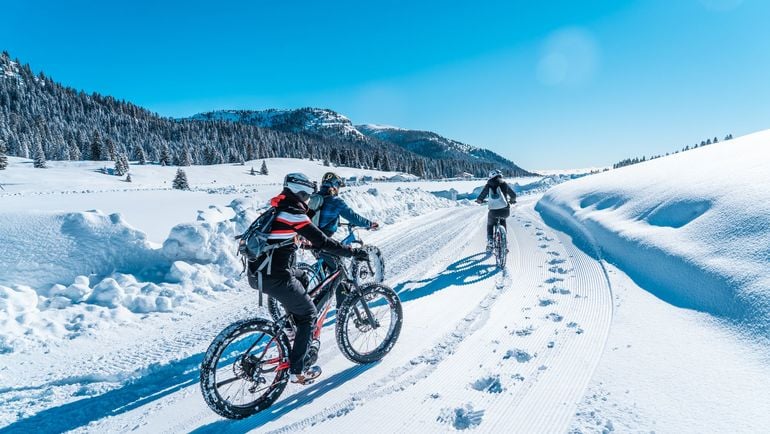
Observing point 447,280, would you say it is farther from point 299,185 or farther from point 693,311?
point 299,185

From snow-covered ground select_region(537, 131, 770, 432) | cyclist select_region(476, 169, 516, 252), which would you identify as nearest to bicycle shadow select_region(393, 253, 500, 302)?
cyclist select_region(476, 169, 516, 252)

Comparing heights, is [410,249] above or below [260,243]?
below

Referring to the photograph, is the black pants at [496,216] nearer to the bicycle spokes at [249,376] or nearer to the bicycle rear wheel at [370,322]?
the bicycle rear wheel at [370,322]

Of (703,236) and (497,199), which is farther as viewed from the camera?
(497,199)

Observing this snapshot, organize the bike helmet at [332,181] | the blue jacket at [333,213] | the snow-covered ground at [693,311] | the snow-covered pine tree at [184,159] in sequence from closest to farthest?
the snow-covered ground at [693,311]
the blue jacket at [333,213]
the bike helmet at [332,181]
the snow-covered pine tree at [184,159]

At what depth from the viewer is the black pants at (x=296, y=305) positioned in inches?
138

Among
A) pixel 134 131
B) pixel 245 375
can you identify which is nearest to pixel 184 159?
pixel 134 131

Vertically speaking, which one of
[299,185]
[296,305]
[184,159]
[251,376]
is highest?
[184,159]

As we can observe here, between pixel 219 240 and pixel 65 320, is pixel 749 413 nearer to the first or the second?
pixel 65 320

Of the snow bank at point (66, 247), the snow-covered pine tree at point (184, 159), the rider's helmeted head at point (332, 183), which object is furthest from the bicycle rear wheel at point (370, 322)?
the snow-covered pine tree at point (184, 159)

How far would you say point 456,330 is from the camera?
5090 millimetres

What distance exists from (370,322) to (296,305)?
1.27 metres

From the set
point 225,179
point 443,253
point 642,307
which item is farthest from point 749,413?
point 225,179

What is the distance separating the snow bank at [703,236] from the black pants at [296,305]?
4773mm
